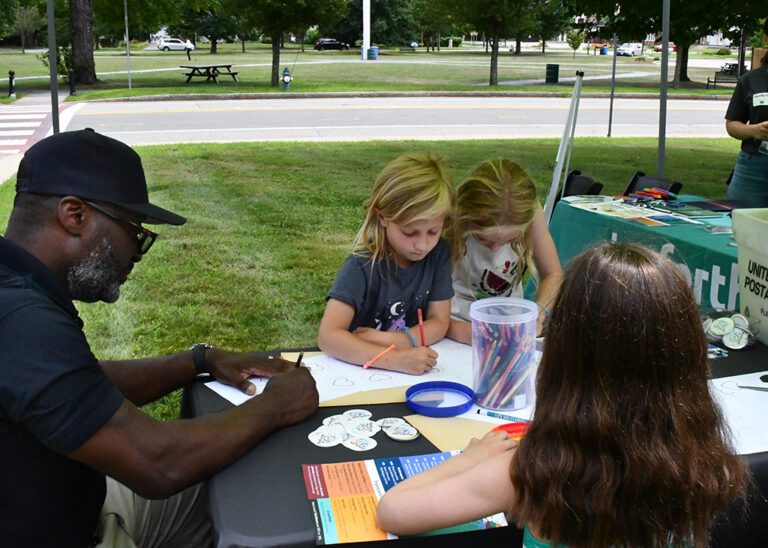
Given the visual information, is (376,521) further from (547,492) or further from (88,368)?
(88,368)

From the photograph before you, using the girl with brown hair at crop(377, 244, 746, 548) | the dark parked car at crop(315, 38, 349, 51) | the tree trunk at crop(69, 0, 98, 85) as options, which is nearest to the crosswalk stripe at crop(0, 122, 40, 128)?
the tree trunk at crop(69, 0, 98, 85)

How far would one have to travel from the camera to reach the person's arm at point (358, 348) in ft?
7.29

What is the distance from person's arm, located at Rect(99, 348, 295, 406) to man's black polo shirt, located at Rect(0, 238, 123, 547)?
1.90 ft

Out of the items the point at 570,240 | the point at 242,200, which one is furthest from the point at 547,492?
the point at 242,200

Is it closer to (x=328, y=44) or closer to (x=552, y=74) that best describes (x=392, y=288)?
→ (x=552, y=74)

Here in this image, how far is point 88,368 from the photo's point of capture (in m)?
1.45

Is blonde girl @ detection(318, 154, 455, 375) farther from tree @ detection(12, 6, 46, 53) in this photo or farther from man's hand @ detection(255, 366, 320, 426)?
tree @ detection(12, 6, 46, 53)

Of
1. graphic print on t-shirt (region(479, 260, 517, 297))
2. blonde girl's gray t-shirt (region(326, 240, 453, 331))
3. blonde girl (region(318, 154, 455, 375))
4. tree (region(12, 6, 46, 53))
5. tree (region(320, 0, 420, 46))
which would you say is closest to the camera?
blonde girl (region(318, 154, 455, 375))

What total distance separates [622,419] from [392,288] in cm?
137

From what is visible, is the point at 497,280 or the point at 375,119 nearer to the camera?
the point at 497,280

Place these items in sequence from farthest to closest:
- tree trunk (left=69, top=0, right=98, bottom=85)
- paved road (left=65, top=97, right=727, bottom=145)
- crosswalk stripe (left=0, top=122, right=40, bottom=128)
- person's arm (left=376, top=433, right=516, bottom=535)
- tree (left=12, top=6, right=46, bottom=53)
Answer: tree (left=12, top=6, right=46, bottom=53) → tree trunk (left=69, top=0, right=98, bottom=85) → crosswalk stripe (left=0, top=122, right=40, bottom=128) → paved road (left=65, top=97, right=727, bottom=145) → person's arm (left=376, top=433, right=516, bottom=535)

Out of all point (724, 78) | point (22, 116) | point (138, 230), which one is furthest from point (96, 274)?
point (724, 78)

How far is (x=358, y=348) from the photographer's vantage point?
231 centimetres

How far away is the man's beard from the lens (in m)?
1.63
